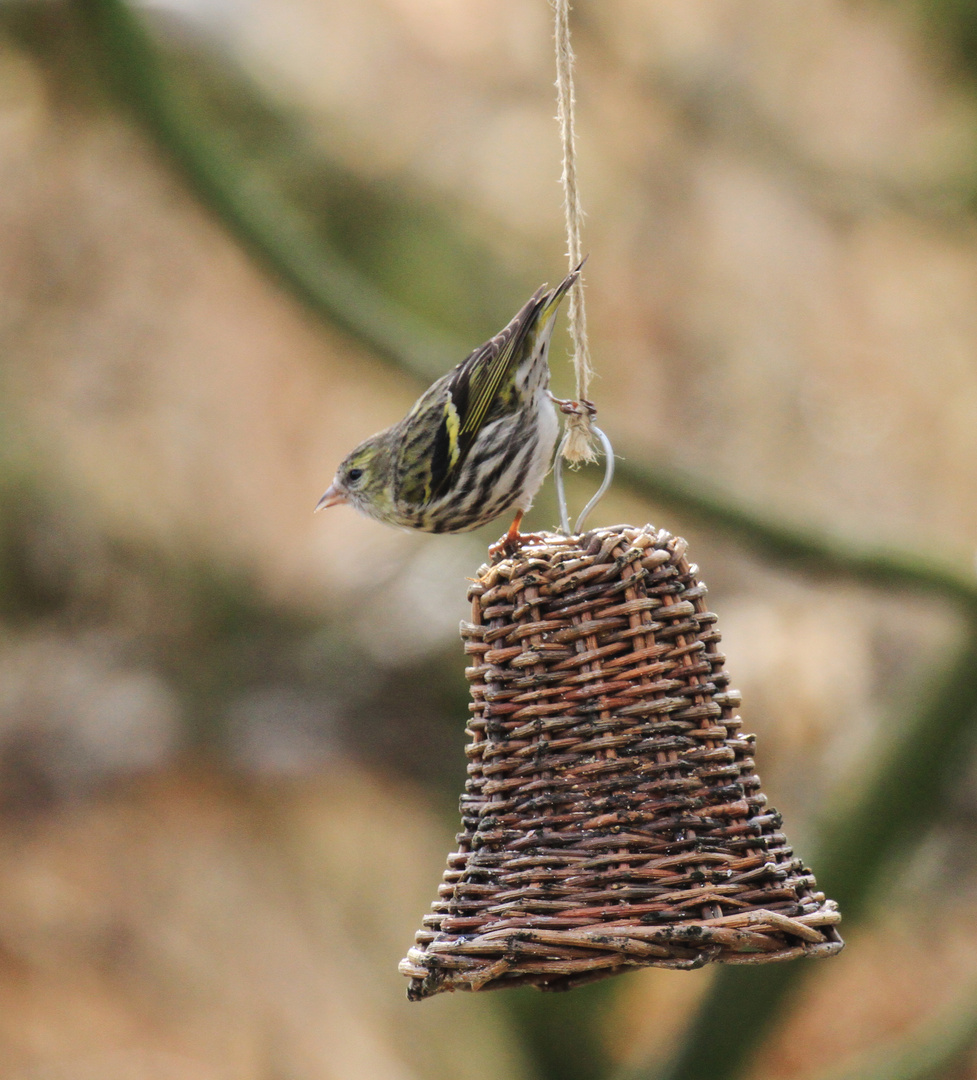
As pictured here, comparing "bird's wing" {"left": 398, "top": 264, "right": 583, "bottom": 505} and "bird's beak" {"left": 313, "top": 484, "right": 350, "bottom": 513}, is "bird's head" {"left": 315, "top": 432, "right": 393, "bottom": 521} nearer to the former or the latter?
"bird's beak" {"left": 313, "top": 484, "right": 350, "bottom": 513}

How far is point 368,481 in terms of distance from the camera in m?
4.36

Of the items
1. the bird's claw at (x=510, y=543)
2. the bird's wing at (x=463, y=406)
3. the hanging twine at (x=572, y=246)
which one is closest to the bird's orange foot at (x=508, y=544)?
the bird's claw at (x=510, y=543)

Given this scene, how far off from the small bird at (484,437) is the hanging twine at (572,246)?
41 centimetres

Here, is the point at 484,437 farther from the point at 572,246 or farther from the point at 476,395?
the point at 572,246

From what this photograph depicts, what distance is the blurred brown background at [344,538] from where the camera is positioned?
7.27 m

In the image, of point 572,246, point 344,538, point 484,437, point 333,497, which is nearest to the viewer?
point 572,246

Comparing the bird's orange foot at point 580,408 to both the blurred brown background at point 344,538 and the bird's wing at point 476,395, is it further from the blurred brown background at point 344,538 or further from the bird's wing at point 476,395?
the blurred brown background at point 344,538

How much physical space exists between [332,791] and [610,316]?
362cm

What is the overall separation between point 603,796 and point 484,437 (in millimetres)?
1494

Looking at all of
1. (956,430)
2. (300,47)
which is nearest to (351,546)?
(300,47)

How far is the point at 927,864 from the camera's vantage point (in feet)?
26.6

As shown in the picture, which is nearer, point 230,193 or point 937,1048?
point 230,193

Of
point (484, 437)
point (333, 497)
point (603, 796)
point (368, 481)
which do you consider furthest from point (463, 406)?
point (603, 796)

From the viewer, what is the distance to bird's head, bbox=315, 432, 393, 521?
13.9 feet
